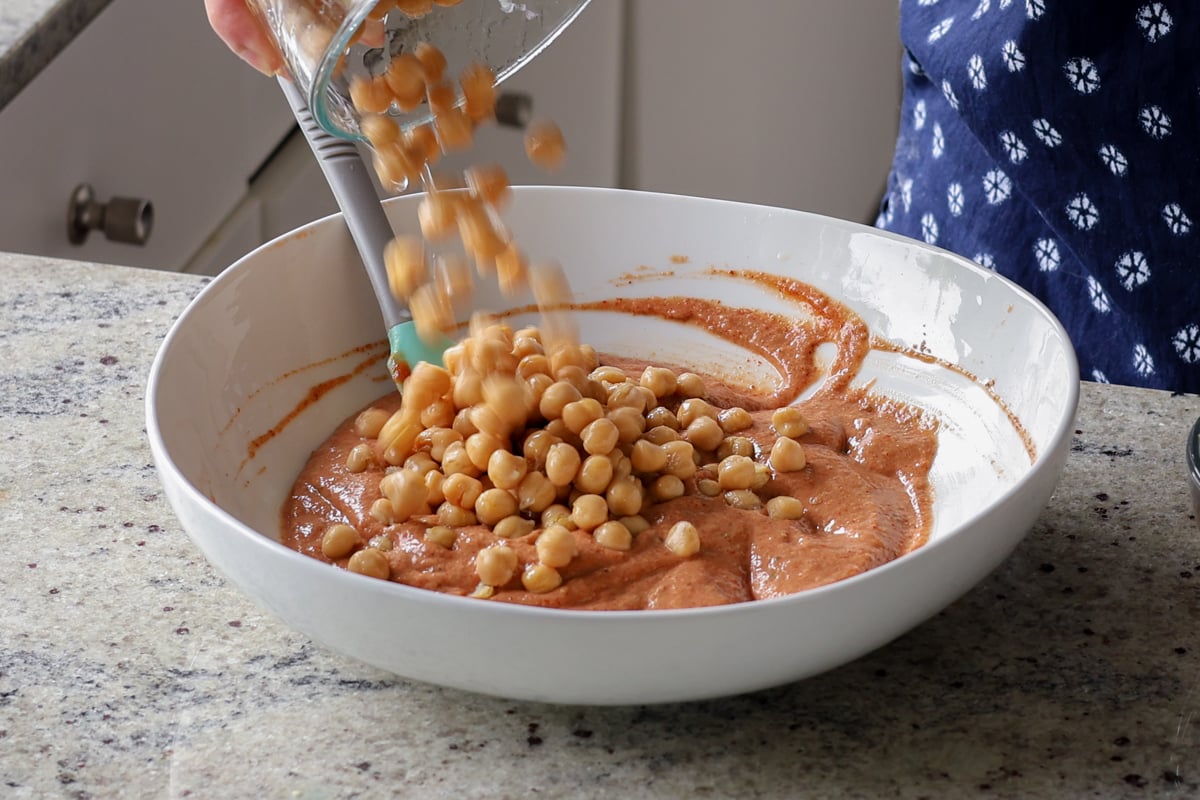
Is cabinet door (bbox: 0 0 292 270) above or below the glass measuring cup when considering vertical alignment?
below

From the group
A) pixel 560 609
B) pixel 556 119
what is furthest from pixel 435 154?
pixel 556 119

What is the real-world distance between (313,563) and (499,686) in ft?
0.43

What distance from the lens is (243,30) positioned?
1.25 metres

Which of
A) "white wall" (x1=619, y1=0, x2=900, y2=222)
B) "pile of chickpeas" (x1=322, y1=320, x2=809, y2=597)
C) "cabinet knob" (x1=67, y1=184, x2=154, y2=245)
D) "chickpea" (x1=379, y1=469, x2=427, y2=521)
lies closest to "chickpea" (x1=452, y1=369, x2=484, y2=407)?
"pile of chickpeas" (x1=322, y1=320, x2=809, y2=597)

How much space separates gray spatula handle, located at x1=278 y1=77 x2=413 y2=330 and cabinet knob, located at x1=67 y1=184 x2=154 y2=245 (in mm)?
968

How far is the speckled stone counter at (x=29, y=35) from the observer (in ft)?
6.25

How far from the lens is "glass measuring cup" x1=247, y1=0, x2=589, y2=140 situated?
106cm

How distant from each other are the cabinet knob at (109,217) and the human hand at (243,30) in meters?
0.98

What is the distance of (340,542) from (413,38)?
445 millimetres

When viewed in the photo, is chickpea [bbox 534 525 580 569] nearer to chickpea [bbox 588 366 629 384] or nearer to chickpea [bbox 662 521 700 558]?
chickpea [bbox 662 521 700 558]

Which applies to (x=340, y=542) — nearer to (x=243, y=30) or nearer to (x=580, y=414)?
(x=580, y=414)

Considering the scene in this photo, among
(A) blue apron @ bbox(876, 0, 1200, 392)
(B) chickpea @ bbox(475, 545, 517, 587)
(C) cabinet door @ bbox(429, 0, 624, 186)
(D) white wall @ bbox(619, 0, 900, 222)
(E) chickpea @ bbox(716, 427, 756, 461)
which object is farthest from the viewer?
(D) white wall @ bbox(619, 0, 900, 222)

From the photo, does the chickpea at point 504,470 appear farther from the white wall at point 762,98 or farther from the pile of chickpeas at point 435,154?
the white wall at point 762,98

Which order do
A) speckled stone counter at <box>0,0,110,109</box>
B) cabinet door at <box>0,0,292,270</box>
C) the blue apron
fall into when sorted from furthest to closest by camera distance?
cabinet door at <box>0,0,292,270</box> < speckled stone counter at <box>0,0,110,109</box> < the blue apron
